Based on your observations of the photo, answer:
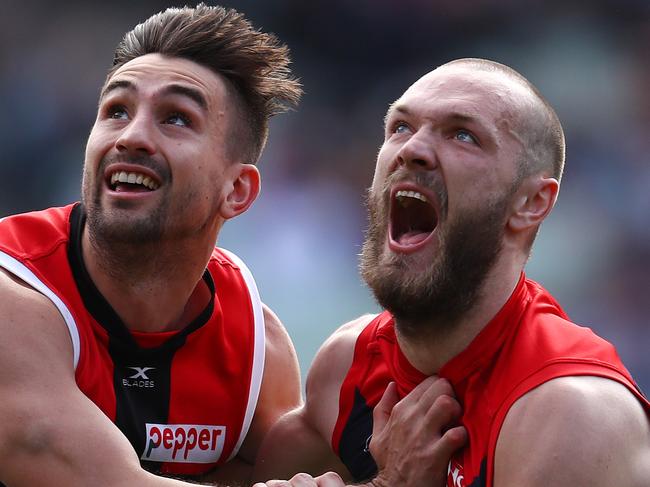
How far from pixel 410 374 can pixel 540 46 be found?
5300 mm

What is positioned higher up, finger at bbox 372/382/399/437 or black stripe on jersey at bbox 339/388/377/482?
finger at bbox 372/382/399/437

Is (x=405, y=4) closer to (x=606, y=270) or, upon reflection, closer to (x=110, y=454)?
(x=606, y=270)

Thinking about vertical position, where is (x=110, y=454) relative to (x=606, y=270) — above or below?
above

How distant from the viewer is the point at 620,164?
7.85 metres

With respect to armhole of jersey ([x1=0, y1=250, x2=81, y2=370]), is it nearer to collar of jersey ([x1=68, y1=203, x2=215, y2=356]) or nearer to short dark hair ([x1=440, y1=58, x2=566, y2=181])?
collar of jersey ([x1=68, y1=203, x2=215, y2=356])

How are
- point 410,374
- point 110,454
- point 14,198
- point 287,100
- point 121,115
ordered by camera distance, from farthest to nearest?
point 14,198, point 287,100, point 121,115, point 410,374, point 110,454

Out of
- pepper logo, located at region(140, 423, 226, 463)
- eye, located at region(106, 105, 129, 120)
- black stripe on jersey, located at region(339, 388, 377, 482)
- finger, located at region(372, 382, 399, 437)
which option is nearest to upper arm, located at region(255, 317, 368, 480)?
black stripe on jersey, located at region(339, 388, 377, 482)

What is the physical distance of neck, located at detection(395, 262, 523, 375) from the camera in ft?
11.2

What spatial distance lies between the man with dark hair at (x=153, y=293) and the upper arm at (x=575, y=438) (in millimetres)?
1138

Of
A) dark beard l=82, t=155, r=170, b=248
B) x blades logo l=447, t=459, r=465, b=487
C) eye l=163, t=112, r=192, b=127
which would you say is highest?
eye l=163, t=112, r=192, b=127

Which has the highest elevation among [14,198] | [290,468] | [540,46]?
[540,46]

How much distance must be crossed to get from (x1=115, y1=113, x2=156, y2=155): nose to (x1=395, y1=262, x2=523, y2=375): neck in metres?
1.12

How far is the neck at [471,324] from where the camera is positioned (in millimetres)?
3404

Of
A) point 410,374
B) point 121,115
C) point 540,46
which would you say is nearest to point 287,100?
point 121,115
